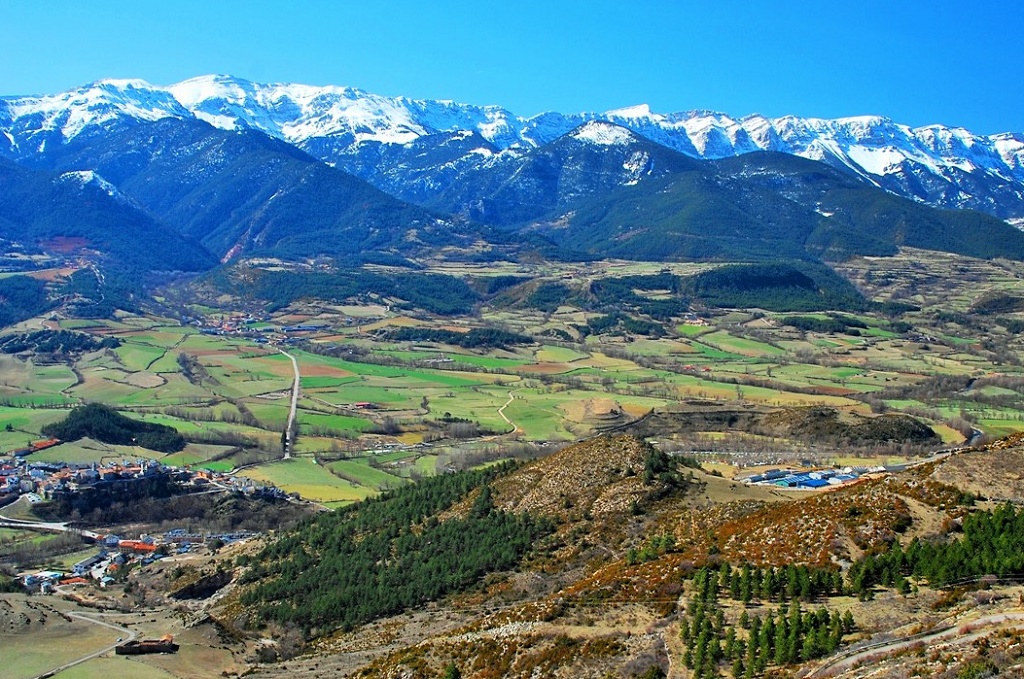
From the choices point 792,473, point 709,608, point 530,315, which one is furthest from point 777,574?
point 530,315

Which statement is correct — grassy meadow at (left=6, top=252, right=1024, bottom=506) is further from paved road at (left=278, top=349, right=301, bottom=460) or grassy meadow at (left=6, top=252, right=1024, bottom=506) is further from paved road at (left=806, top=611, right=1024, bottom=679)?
paved road at (left=806, top=611, right=1024, bottom=679)

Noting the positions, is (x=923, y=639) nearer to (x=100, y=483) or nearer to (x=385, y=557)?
(x=385, y=557)

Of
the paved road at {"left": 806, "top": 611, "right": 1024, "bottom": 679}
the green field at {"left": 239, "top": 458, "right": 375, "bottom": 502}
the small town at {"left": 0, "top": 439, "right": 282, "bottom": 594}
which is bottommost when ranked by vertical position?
the small town at {"left": 0, "top": 439, "right": 282, "bottom": 594}

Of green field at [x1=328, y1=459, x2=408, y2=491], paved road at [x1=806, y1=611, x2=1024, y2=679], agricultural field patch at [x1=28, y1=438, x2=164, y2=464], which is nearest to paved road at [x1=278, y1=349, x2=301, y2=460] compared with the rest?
green field at [x1=328, y1=459, x2=408, y2=491]

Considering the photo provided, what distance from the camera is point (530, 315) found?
161 m

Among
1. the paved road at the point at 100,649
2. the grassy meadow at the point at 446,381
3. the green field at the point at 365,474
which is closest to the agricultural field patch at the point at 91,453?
the grassy meadow at the point at 446,381

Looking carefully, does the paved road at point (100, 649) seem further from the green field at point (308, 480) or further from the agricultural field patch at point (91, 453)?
the agricultural field patch at point (91, 453)

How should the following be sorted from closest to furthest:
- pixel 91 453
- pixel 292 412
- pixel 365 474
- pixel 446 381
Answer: pixel 365 474 → pixel 91 453 → pixel 292 412 → pixel 446 381

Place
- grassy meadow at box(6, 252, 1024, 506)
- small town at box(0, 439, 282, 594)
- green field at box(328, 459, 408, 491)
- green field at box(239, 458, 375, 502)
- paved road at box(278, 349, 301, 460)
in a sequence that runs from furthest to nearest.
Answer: grassy meadow at box(6, 252, 1024, 506)
paved road at box(278, 349, 301, 460)
green field at box(328, 459, 408, 491)
green field at box(239, 458, 375, 502)
small town at box(0, 439, 282, 594)

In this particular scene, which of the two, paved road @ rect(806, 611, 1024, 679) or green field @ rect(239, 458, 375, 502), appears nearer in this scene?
paved road @ rect(806, 611, 1024, 679)

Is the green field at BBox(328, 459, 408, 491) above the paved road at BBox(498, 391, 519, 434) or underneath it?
underneath

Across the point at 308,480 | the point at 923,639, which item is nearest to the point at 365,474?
the point at 308,480

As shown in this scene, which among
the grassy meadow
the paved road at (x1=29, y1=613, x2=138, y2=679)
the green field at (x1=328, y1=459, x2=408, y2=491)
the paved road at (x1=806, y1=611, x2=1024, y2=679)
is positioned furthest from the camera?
the grassy meadow

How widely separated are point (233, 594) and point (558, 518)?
1452 centimetres
